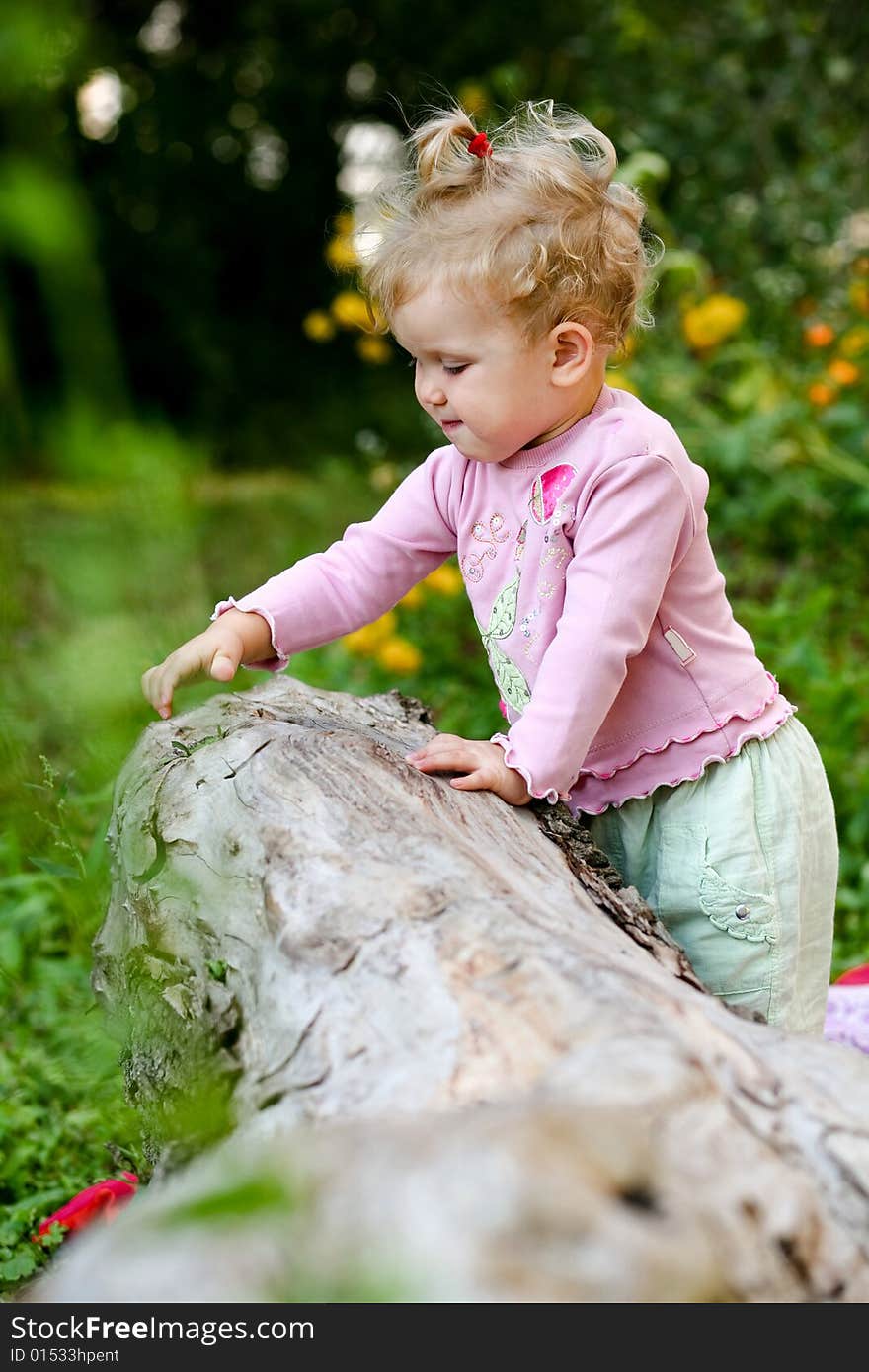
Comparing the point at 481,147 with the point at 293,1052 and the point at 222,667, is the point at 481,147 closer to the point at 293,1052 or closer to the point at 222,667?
the point at 222,667

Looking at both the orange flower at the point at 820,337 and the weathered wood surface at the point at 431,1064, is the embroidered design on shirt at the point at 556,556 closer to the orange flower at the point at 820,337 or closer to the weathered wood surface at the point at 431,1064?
the weathered wood surface at the point at 431,1064

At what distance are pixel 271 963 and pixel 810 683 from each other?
6.07 ft

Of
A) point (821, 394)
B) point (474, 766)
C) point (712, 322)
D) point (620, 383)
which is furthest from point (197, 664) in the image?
point (821, 394)

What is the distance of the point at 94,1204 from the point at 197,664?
710 millimetres

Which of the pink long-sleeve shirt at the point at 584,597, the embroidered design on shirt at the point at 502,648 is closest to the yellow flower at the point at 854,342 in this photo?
the pink long-sleeve shirt at the point at 584,597

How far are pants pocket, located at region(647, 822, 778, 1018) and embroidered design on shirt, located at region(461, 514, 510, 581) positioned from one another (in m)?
0.41

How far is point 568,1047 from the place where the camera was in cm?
93

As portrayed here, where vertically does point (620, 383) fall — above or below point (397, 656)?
above

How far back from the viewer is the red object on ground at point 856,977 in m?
2.40

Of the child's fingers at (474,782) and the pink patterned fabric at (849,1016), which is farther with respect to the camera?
the pink patterned fabric at (849,1016)

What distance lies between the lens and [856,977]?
94.9 inches

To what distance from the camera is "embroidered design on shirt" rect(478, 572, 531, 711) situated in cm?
174

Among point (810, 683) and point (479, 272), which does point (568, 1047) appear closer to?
point (479, 272)

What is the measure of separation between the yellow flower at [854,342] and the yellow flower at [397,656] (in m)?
2.05
